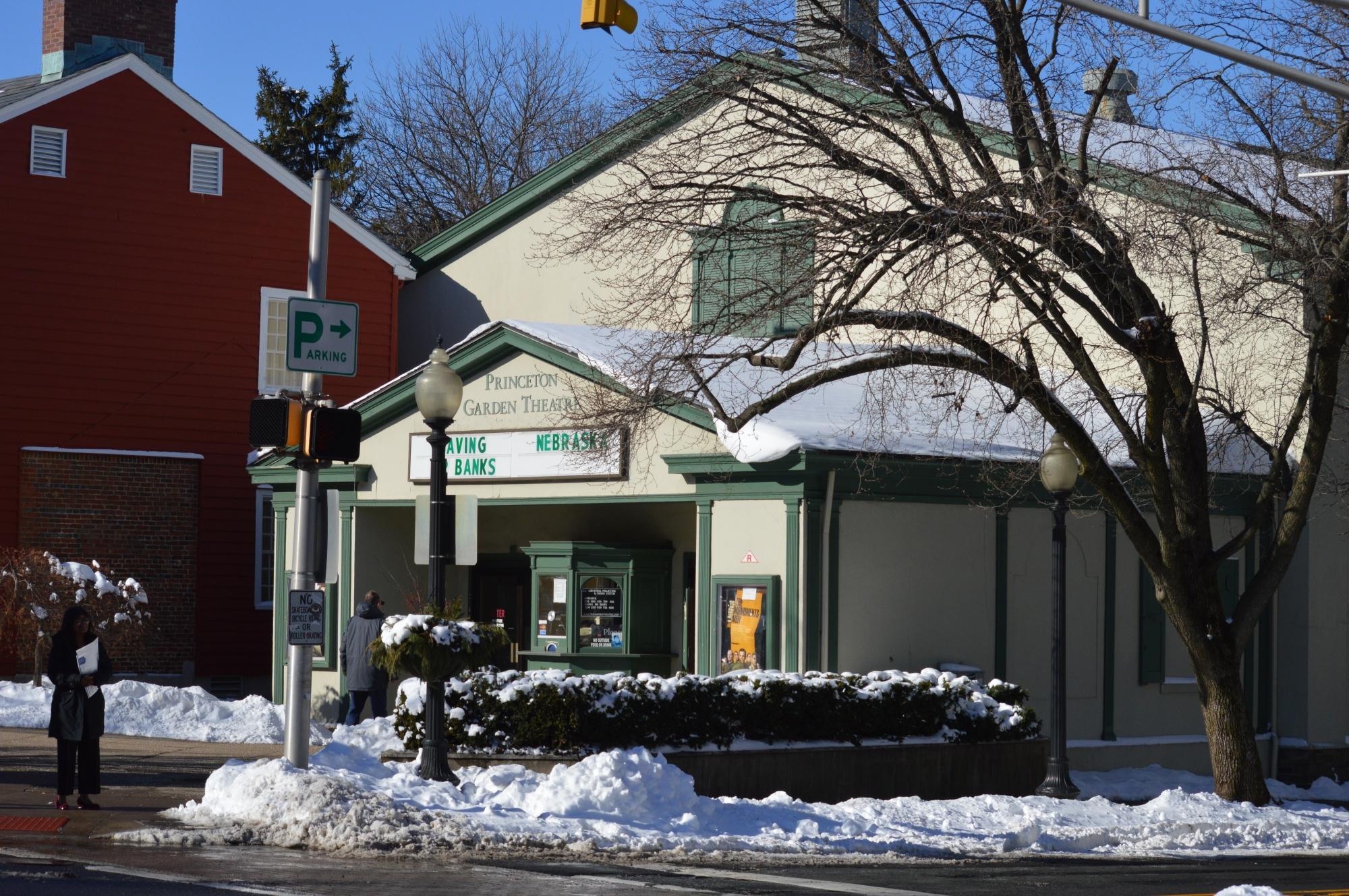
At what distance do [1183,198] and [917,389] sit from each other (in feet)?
13.0

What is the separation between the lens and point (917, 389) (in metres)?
19.9

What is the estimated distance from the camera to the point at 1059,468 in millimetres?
16359

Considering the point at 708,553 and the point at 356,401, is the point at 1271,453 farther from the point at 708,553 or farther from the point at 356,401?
the point at 356,401

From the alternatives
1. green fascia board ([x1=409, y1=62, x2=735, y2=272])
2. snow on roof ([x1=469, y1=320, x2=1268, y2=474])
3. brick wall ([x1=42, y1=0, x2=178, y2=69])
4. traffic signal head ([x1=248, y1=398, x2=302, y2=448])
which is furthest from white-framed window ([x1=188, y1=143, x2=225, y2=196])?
traffic signal head ([x1=248, y1=398, x2=302, y2=448])

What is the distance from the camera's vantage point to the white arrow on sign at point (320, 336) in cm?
1358

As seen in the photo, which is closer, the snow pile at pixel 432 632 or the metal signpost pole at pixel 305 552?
the metal signpost pole at pixel 305 552

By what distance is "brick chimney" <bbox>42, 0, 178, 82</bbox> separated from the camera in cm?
2759

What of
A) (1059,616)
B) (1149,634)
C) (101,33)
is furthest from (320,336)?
(101,33)

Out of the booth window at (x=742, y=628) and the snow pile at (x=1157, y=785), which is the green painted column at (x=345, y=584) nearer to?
the booth window at (x=742, y=628)

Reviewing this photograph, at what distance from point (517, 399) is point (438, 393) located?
524 centimetres

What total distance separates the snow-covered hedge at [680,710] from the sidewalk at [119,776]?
2.26 m

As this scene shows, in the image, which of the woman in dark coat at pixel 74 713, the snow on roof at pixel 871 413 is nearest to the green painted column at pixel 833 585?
the snow on roof at pixel 871 413

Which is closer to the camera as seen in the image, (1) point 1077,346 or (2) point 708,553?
(1) point 1077,346

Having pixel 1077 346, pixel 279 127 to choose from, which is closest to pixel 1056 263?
pixel 1077 346
